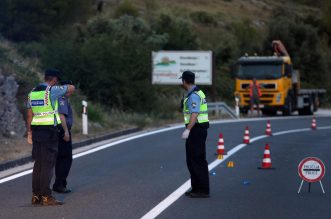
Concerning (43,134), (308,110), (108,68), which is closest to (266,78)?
(308,110)

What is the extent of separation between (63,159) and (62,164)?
3.6 inches

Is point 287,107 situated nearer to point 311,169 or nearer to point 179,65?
point 179,65

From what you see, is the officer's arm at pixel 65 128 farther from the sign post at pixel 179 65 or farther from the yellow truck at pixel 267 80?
the yellow truck at pixel 267 80

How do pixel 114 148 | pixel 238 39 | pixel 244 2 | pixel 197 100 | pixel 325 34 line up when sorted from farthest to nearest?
1. pixel 244 2
2. pixel 325 34
3. pixel 238 39
4. pixel 114 148
5. pixel 197 100

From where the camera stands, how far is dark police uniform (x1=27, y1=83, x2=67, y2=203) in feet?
39.0

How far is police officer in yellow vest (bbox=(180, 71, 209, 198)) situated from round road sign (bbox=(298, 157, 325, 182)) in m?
1.59

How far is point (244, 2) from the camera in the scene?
99.0 metres

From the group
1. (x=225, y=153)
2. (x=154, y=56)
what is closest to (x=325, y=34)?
(x=154, y=56)

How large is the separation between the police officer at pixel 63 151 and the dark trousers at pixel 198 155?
200 centimetres

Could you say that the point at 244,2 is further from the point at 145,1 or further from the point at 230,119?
the point at 230,119

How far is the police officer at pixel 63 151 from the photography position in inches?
518

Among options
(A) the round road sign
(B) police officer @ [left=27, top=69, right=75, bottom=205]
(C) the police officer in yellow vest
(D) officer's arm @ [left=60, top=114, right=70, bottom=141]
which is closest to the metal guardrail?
(A) the round road sign

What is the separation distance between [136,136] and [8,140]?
588 cm

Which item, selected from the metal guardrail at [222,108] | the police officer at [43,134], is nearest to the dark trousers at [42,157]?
the police officer at [43,134]
